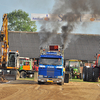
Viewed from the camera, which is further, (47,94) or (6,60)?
(6,60)

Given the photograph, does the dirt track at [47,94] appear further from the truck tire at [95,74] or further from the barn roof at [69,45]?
Result: the barn roof at [69,45]

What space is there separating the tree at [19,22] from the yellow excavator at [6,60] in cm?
5029

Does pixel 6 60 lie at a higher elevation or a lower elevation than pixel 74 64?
higher

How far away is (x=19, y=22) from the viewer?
8381 cm

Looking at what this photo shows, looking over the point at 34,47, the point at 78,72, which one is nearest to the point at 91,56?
the point at 34,47

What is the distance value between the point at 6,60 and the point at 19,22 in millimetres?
54301

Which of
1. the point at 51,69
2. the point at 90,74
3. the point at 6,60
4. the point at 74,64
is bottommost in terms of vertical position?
the point at 90,74

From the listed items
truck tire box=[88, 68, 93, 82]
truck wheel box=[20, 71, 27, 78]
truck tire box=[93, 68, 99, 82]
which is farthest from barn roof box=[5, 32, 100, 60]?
truck tire box=[93, 68, 99, 82]

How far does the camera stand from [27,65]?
121 feet

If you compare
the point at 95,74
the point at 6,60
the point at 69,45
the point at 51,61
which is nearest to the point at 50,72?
the point at 51,61

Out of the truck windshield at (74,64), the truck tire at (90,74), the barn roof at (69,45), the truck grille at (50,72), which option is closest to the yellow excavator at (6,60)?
the truck grille at (50,72)

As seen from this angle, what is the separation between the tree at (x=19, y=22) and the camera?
82200 millimetres

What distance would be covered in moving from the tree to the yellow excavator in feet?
165

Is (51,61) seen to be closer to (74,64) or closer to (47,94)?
(47,94)
